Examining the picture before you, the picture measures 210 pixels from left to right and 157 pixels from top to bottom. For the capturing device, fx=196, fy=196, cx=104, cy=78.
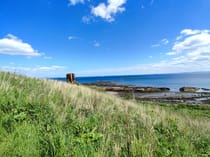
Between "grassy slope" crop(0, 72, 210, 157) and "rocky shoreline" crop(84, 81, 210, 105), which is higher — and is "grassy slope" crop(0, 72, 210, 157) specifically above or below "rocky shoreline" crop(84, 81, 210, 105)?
above

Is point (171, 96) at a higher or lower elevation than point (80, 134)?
lower

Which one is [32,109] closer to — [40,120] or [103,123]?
[40,120]

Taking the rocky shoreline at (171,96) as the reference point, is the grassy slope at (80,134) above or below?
above

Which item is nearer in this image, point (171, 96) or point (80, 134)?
point (80, 134)

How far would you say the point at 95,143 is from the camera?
127 inches

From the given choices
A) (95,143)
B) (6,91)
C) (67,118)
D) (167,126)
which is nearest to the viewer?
(95,143)

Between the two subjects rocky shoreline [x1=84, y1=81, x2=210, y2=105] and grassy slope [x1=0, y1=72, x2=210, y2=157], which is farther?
rocky shoreline [x1=84, y1=81, x2=210, y2=105]

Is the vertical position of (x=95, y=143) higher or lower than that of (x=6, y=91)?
lower

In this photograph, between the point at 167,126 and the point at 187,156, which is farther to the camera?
the point at 167,126

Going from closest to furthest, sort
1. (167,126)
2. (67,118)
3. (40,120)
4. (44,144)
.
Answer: (44,144) → (40,120) → (67,118) → (167,126)

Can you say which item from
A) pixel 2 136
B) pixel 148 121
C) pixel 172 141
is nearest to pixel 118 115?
pixel 148 121

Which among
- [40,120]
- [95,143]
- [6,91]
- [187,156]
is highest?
[6,91]

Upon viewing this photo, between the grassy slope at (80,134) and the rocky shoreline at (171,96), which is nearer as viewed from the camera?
the grassy slope at (80,134)

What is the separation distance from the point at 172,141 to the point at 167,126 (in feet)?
2.41
